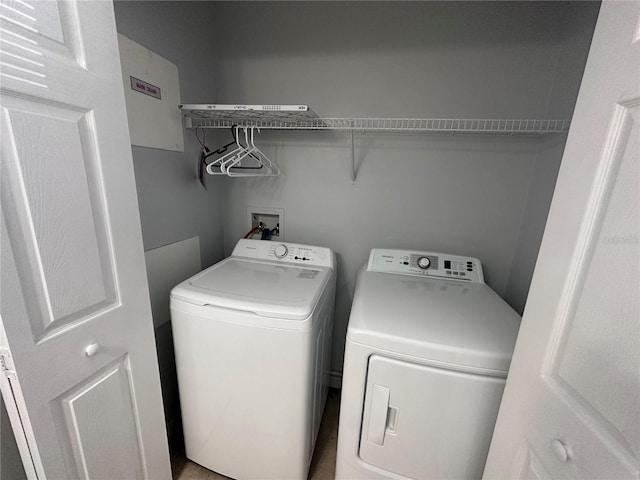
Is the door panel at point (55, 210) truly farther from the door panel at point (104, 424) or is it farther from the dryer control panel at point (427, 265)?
the dryer control panel at point (427, 265)

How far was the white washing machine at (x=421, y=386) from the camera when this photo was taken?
0.95 m

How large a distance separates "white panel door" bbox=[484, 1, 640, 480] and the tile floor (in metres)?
1.20

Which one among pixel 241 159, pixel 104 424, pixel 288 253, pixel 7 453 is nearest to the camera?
pixel 7 453

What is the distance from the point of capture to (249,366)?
3.81ft

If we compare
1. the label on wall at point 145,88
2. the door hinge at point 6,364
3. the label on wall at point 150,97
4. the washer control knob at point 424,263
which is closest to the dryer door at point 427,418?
the washer control knob at point 424,263

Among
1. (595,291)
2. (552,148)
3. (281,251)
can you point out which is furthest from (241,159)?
(552,148)

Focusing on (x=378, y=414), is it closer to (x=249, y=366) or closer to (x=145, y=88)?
(x=249, y=366)

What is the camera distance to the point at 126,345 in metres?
0.97

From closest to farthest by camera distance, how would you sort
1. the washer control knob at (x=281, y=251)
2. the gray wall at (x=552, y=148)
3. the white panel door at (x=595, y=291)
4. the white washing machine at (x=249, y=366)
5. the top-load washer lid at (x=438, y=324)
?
1. the white panel door at (x=595, y=291)
2. the top-load washer lid at (x=438, y=324)
3. the white washing machine at (x=249, y=366)
4. the gray wall at (x=552, y=148)
5. the washer control knob at (x=281, y=251)

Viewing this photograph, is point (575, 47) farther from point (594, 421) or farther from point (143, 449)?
point (143, 449)

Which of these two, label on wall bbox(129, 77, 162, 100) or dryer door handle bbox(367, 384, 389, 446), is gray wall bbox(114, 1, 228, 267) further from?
dryer door handle bbox(367, 384, 389, 446)

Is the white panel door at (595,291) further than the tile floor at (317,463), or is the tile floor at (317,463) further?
the tile floor at (317,463)

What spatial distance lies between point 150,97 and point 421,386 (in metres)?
1.73

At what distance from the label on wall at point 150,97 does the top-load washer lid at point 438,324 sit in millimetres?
1256
